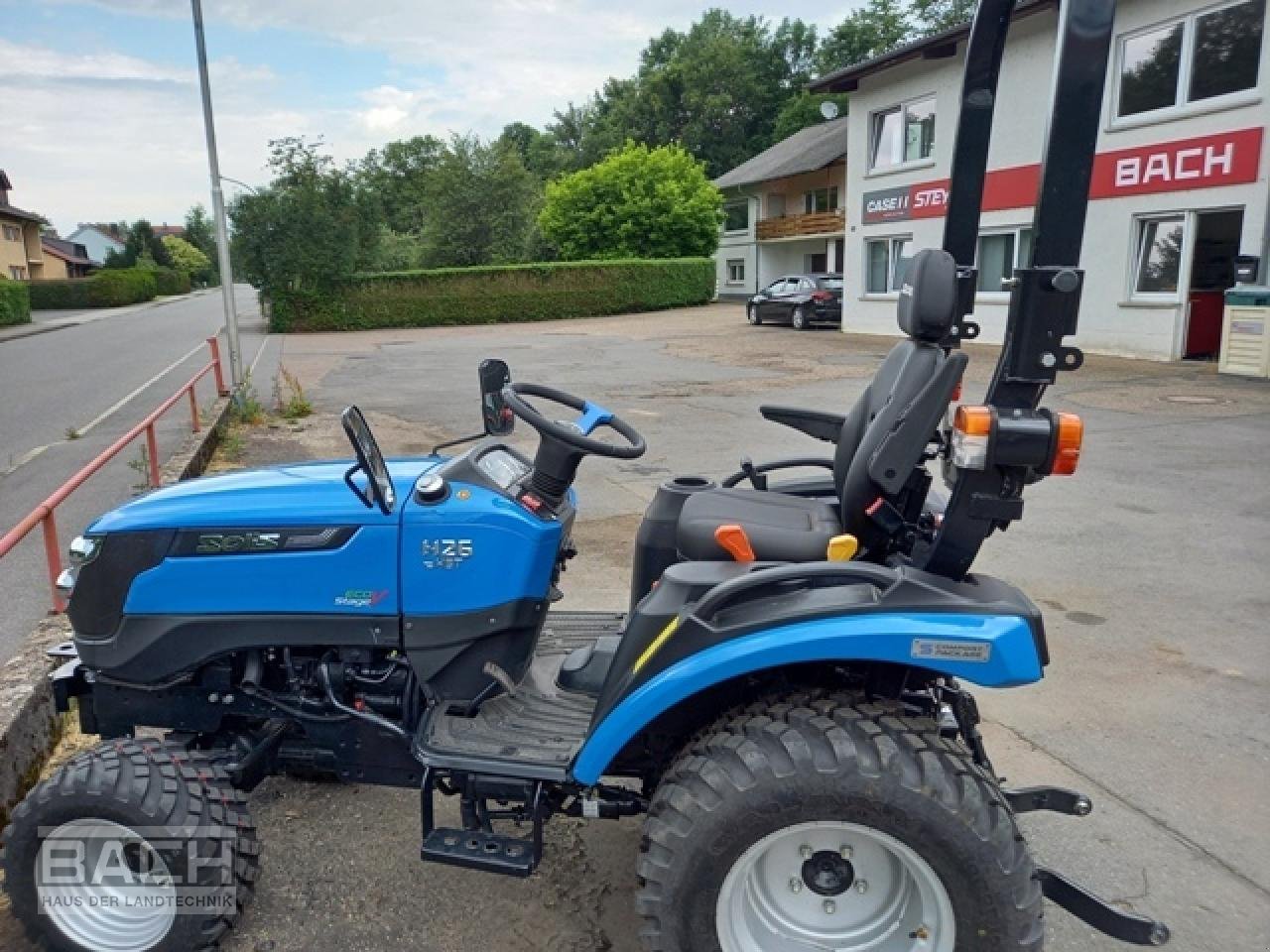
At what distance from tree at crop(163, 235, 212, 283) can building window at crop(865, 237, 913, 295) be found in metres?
69.9

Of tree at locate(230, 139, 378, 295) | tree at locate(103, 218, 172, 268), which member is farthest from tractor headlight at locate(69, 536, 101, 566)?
tree at locate(103, 218, 172, 268)

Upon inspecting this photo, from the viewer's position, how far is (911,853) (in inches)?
77.8

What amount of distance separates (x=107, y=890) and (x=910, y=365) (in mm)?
2536

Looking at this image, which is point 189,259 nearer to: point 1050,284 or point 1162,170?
point 1162,170

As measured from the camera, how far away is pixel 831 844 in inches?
82.8

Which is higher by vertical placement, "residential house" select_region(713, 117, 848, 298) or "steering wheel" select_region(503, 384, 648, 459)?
"residential house" select_region(713, 117, 848, 298)

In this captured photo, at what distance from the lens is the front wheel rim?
207 centimetres

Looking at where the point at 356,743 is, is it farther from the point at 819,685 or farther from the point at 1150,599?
the point at 1150,599

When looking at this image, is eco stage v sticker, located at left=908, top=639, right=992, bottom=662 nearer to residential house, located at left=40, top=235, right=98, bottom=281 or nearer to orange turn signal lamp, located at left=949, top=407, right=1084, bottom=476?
orange turn signal lamp, located at left=949, top=407, right=1084, bottom=476

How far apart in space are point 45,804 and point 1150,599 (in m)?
4.84

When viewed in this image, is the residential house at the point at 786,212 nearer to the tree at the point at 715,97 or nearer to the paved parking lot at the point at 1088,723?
the tree at the point at 715,97

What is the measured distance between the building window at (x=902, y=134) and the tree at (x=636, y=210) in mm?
14920

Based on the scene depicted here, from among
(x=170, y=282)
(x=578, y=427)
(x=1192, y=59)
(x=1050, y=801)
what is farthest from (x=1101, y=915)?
(x=170, y=282)

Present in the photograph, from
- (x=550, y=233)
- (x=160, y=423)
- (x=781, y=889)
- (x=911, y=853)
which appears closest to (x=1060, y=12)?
(x=911, y=853)
